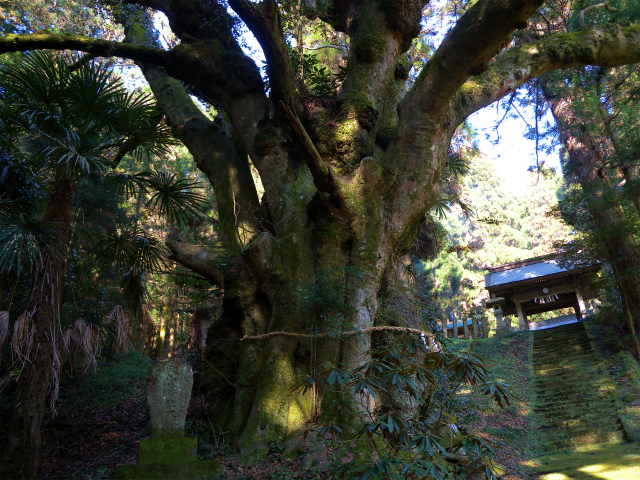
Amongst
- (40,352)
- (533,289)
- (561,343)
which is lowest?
(40,352)

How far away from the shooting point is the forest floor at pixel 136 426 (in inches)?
185

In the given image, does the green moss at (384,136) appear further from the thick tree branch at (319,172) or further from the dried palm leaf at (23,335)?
the dried palm leaf at (23,335)

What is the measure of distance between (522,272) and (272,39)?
1385 cm

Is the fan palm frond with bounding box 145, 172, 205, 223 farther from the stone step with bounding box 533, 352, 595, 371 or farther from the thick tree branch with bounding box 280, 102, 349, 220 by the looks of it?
the stone step with bounding box 533, 352, 595, 371

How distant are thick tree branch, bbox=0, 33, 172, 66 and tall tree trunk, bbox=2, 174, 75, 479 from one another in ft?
6.74

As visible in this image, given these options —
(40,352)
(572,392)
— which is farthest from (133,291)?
(572,392)

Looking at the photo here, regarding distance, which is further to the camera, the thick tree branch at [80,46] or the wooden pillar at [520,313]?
the wooden pillar at [520,313]

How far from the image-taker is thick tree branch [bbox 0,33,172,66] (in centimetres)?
600

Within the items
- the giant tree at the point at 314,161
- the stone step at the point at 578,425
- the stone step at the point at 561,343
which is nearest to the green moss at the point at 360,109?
the giant tree at the point at 314,161

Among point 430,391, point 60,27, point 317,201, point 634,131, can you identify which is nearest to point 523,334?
point 634,131

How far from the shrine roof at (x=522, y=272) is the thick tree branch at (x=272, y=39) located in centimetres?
1219

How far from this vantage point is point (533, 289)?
16125 mm

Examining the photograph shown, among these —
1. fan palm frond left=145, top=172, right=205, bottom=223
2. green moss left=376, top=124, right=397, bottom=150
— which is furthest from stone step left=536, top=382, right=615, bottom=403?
fan palm frond left=145, top=172, right=205, bottom=223

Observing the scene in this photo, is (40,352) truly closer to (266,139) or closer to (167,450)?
(167,450)
